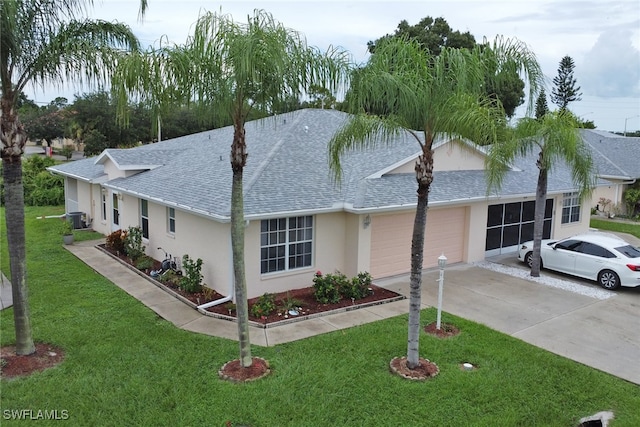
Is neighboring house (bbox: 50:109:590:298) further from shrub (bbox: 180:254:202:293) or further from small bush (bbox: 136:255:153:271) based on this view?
small bush (bbox: 136:255:153:271)

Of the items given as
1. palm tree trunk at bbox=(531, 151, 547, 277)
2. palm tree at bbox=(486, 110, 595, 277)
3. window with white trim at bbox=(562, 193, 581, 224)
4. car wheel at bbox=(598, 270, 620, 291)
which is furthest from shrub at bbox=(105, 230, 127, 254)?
window with white trim at bbox=(562, 193, 581, 224)

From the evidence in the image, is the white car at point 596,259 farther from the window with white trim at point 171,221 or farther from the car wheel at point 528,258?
the window with white trim at point 171,221

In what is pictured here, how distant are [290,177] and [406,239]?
423 cm

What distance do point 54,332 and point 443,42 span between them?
40.5 meters

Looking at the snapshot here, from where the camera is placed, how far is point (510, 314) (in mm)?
12039

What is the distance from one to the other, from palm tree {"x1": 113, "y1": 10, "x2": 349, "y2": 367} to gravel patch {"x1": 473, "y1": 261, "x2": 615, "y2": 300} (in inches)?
409

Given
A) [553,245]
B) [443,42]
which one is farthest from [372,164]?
[443,42]

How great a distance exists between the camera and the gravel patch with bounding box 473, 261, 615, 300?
14.0 meters

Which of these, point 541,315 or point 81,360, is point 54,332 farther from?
point 541,315

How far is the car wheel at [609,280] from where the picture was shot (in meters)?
14.2

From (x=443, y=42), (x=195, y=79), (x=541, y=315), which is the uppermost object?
(x=443, y=42)

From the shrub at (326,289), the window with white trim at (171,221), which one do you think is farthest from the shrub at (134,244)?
the shrub at (326,289)

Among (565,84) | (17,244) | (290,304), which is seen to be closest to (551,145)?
(290,304)

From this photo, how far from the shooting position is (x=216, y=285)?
42.7 feet
